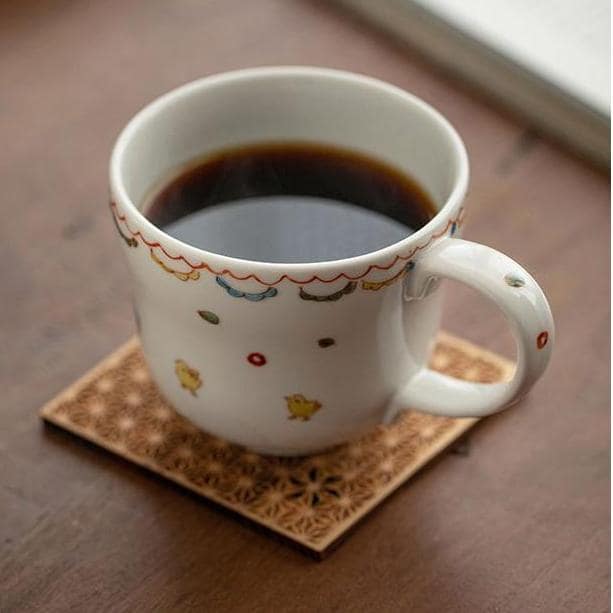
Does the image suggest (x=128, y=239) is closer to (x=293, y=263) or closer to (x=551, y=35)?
(x=293, y=263)

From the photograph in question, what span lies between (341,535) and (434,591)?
53mm

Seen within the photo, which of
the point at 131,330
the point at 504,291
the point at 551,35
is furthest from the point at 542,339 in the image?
the point at 551,35

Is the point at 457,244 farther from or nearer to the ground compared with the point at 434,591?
farther from the ground

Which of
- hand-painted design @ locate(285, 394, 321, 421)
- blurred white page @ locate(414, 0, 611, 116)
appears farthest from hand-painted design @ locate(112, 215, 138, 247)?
blurred white page @ locate(414, 0, 611, 116)

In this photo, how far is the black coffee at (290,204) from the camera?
24.2 inches

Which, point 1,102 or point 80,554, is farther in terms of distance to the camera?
point 1,102

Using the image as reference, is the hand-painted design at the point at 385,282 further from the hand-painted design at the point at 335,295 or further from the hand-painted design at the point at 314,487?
the hand-painted design at the point at 314,487

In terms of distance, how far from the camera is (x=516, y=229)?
0.79 m

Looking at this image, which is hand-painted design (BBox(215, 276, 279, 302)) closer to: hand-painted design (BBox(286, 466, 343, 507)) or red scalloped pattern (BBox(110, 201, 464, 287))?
red scalloped pattern (BBox(110, 201, 464, 287))

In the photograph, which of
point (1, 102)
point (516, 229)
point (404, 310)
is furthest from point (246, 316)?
point (1, 102)

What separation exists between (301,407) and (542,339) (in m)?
0.12

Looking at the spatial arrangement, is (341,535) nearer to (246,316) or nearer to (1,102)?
(246,316)

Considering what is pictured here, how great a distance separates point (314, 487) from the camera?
0.62m

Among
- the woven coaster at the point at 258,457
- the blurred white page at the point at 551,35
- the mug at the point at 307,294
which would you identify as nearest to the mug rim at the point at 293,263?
the mug at the point at 307,294
